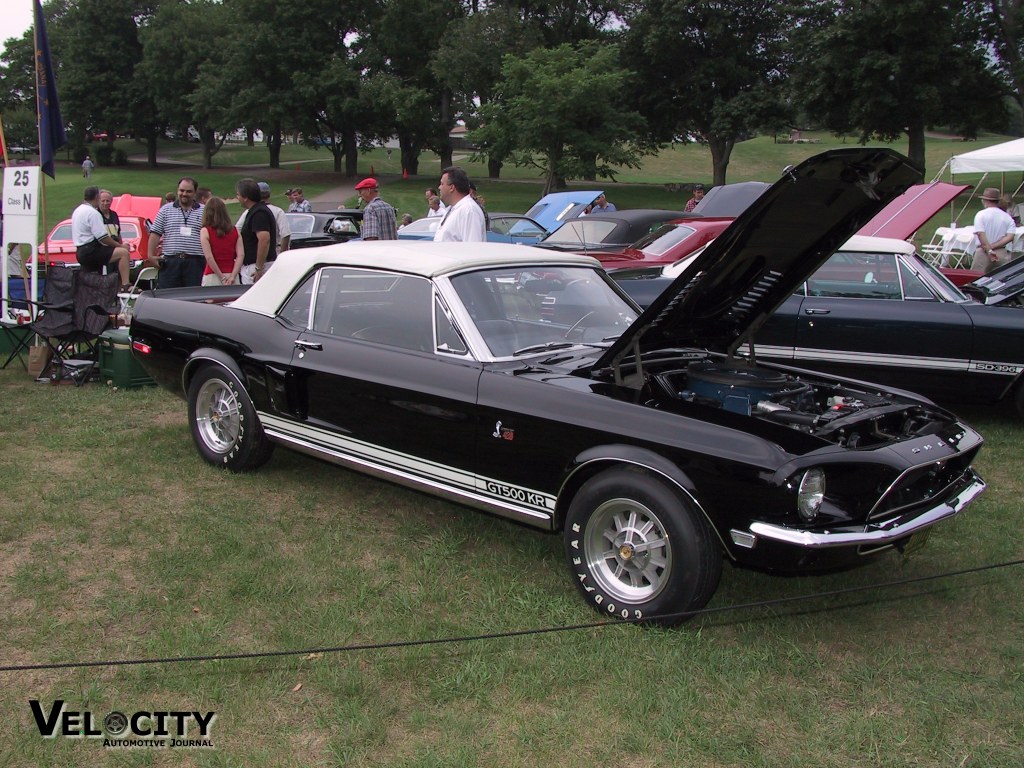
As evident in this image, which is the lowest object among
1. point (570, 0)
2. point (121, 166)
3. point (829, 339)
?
point (829, 339)

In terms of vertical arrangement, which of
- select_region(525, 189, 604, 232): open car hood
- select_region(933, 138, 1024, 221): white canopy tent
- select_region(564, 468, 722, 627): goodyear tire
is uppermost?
select_region(933, 138, 1024, 221): white canopy tent

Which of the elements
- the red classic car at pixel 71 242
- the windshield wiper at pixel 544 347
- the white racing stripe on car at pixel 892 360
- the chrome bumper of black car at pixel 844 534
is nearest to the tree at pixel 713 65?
the red classic car at pixel 71 242

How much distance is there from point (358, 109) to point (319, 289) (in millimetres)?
42652

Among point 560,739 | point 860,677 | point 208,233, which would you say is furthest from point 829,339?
point 208,233

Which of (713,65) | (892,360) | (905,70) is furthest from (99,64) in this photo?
(892,360)

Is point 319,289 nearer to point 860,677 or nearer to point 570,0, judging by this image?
point 860,677

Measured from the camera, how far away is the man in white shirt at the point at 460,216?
7008 mm

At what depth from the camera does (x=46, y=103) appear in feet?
31.6

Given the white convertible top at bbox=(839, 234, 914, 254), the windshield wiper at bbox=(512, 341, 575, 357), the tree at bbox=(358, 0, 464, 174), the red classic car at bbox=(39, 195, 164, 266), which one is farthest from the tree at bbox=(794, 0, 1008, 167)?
the windshield wiper at bbox=(512, 341, 575, 357)

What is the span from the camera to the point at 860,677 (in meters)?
3.50

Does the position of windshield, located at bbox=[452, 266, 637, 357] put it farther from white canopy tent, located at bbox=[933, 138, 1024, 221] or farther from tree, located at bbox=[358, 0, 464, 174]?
tree, located at bbox=[358, 0, 464, 174]

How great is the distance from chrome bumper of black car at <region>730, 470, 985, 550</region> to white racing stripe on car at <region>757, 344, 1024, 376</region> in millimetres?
3436

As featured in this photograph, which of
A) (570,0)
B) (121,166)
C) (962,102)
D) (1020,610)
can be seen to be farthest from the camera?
(121,166)

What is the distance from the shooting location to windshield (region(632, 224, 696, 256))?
1026cm
